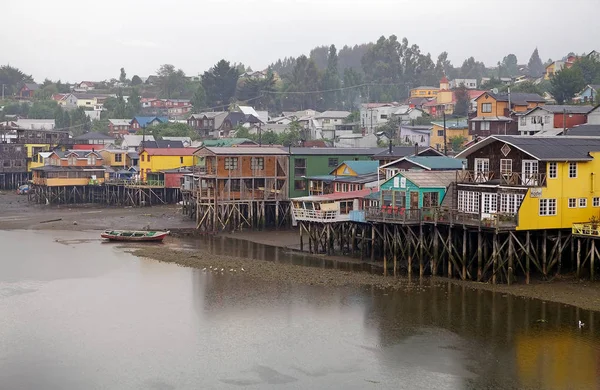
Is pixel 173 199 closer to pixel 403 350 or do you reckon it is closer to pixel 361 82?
pixel 403 350

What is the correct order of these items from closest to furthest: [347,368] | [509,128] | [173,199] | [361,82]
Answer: [347,368], [509,128], [173,199], [361,82]

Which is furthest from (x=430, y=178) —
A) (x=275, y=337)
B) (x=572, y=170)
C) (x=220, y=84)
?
(x=220, y=84)

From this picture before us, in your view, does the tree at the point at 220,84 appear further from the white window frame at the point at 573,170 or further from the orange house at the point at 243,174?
the white window frame at the point at 573,170

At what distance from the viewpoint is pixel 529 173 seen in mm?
42031

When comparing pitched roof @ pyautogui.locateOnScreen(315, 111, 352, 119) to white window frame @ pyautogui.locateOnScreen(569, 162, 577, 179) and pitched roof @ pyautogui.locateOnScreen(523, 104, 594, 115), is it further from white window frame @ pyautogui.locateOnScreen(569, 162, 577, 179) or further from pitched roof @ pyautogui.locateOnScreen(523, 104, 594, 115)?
white window frame @ pyautogui.locateOnScreen(569, 162, 577, 179)

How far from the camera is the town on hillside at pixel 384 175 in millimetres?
42125

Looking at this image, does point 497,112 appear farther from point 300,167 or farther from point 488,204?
point 488,204

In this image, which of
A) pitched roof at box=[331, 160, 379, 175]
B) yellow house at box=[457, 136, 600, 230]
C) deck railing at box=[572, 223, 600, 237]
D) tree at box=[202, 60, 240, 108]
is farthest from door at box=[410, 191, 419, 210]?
tree at box=[202, 60, 240, 108]

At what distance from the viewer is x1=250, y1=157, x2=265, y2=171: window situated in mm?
66875

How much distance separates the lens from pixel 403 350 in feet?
105

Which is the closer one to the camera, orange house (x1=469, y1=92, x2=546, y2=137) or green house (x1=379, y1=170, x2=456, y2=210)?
green house (x1=379, y1=170, x2=456, y2=210)

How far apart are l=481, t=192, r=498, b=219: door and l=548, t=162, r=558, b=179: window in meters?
2.99

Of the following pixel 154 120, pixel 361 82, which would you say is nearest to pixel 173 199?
pixel 154 120

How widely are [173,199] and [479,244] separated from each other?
51106mm
